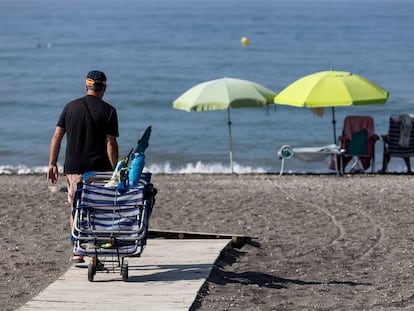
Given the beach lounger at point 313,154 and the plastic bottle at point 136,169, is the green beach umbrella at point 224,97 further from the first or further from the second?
the plastic bottle at point 136,169

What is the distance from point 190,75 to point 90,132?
35.6m

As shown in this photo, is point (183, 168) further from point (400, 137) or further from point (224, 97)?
point (400, 137)

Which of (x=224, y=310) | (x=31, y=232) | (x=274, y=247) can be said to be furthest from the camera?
(x=31, y=232)

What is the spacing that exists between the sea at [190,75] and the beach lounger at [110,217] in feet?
35.7

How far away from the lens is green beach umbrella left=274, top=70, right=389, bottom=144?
15.3m

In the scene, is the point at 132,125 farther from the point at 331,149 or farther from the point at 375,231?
the point at 375,231

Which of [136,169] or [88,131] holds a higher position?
[88,131]

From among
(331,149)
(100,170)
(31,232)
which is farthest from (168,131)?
(100,170)

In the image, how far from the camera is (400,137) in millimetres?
16516

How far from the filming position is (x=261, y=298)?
7.30 metres

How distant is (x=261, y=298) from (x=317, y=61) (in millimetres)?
43471

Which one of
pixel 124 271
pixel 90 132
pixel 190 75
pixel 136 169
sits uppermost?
pixel 90 132

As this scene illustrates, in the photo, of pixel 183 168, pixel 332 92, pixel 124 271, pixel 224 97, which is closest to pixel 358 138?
pixel 332 92

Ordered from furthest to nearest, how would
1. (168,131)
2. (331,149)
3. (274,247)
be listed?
(168,131) → (331,149) → (274,247)
